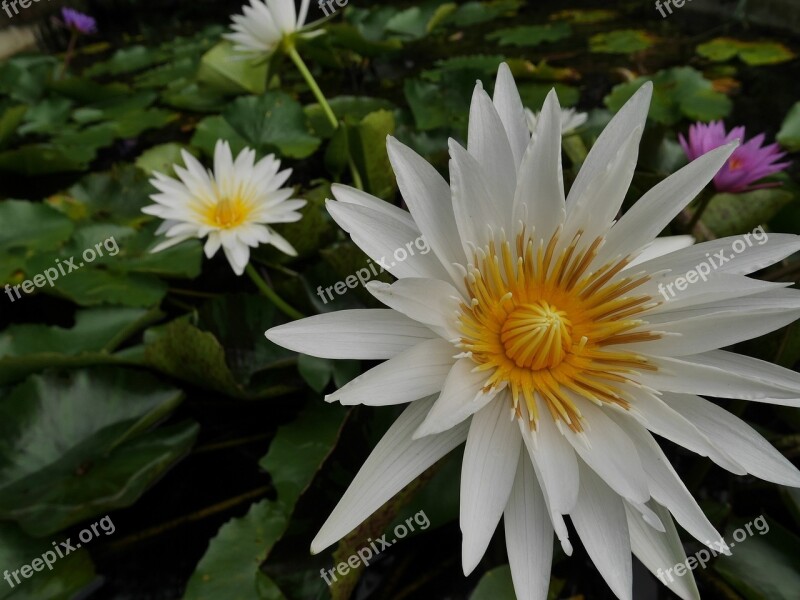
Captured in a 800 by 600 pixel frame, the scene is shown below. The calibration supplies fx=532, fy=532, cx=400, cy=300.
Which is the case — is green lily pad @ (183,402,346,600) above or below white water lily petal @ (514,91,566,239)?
below

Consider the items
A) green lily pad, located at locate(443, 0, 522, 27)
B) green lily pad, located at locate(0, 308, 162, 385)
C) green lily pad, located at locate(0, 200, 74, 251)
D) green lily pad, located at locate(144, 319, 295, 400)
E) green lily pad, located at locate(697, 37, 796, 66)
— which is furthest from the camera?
green lily pad, located at locate(443, 0, 522, 27)

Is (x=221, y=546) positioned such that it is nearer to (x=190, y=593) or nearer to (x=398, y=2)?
(x=190, y=593)

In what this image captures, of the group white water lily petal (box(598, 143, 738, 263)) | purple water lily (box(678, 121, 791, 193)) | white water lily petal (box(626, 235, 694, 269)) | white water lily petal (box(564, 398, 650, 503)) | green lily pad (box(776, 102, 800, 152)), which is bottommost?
green lily pad (box(776, 102, 800, 152))

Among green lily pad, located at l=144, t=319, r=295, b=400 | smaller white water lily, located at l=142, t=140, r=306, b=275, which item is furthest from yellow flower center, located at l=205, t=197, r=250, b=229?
green lily pad, located at l=144, t=319, r=295, b=400

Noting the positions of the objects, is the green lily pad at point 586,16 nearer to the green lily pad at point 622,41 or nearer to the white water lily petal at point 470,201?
the green lily pad at point 622,41

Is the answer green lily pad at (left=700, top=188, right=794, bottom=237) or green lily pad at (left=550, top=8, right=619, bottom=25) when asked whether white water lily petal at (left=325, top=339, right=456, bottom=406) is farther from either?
green lily pad at (left=550, top=8, right=619, bottom=25)

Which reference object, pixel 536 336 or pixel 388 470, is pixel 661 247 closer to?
pixel 536 336

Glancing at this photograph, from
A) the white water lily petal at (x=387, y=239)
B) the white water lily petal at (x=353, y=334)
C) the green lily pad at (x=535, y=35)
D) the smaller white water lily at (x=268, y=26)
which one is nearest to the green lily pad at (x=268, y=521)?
the white water lily petal at (x=353, y=334)
